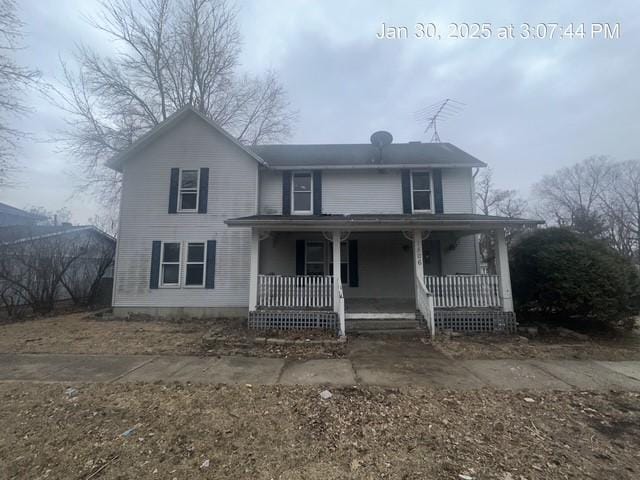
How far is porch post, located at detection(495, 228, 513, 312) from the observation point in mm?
7988

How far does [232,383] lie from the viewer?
14.6 ft

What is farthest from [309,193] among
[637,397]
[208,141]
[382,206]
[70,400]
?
[637,397]

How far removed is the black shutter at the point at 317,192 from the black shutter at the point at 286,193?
963 millimetres

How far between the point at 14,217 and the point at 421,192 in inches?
1123

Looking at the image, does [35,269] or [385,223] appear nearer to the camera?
[385,223]

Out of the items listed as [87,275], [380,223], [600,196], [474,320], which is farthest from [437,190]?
[600,196]

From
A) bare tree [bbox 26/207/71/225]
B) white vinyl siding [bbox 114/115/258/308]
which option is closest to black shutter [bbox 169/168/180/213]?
white vinyl siding [bbox 114/115/258/308]

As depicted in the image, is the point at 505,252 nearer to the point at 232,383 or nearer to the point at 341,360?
the point at 341,360

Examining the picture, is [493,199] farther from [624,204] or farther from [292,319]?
[292,319]

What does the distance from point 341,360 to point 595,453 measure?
12.0 ft

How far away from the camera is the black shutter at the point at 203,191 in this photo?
33.6 feet

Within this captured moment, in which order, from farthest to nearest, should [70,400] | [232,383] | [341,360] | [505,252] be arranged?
[505,252] < [341,360] < [232,383] < [70,400]

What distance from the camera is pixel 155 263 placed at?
10.0 m

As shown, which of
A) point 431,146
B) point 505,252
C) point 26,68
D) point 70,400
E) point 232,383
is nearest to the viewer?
point 70,400
